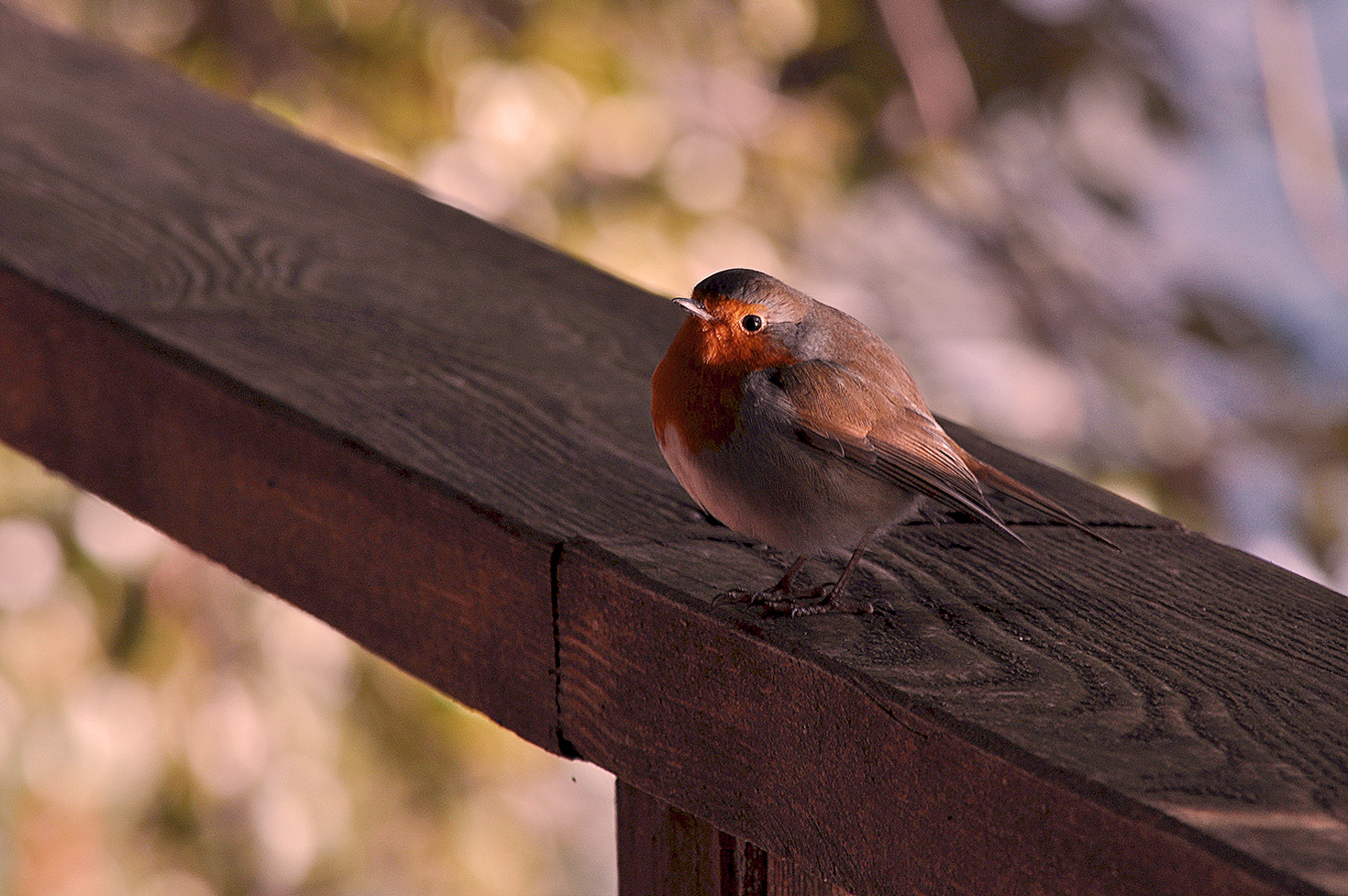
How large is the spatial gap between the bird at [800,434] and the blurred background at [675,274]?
72.9 inches

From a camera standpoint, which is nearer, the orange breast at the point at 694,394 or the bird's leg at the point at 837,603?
the bird's leg at the point at 837,603

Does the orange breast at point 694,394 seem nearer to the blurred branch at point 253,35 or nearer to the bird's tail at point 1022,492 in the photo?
the bird's tail at point 1022,492

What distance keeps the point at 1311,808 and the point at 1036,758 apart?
142 mm

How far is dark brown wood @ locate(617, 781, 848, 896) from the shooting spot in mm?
1130

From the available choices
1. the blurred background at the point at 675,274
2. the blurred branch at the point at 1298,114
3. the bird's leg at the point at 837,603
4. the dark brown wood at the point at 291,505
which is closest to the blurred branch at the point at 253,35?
the blurred background at the point at 675,274

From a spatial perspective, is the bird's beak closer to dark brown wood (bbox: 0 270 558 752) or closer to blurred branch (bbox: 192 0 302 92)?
dark brown wood (bbox: 0 270 558 752)

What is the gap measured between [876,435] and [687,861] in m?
0.38

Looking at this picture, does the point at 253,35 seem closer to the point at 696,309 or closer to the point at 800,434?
the point at 696,309

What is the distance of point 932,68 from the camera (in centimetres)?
424

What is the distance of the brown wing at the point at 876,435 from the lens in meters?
1.23

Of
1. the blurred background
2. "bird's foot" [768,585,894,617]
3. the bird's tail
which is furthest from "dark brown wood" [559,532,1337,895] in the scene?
the blurred background

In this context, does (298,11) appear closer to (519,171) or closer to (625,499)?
(519,171)

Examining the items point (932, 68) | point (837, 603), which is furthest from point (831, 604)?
point (932, 68)

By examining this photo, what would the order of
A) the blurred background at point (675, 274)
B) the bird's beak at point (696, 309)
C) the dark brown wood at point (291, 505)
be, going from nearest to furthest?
the dark brown wood at point (291, 505) → the bird's beak at point (696, 309) → the blurred background at point (675, 274)
